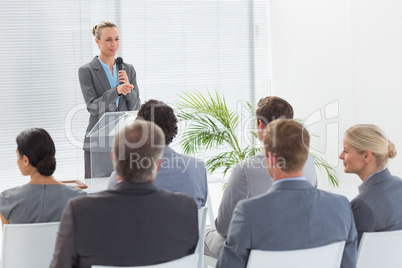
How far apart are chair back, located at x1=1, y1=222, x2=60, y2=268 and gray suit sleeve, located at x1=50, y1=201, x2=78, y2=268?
481mm

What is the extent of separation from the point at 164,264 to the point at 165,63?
4.37 meters

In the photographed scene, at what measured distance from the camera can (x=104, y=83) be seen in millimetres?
4535

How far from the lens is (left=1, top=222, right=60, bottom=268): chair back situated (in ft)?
7.66

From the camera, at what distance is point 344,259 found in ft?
7.47

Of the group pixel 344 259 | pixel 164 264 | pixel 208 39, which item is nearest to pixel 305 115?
pixel 208 39

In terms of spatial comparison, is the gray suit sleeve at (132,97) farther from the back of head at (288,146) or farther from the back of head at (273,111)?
the back of head at (288,146)

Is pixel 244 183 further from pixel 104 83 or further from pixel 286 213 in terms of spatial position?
pixel 104 83

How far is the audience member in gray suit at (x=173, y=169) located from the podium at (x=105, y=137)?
2.03 ft

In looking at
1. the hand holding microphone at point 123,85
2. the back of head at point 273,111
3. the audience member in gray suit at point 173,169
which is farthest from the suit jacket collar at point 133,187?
the hand holding microphone at point 123,85

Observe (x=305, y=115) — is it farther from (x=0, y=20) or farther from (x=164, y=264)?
(x=164, y=264)

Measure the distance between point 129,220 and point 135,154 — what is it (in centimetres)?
23

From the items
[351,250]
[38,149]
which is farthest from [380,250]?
[38,149]

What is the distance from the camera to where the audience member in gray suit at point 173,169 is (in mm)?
2750

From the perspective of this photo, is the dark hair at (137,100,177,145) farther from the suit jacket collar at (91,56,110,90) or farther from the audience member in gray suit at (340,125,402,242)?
the suit jacket collar at (91,56,110,90)
